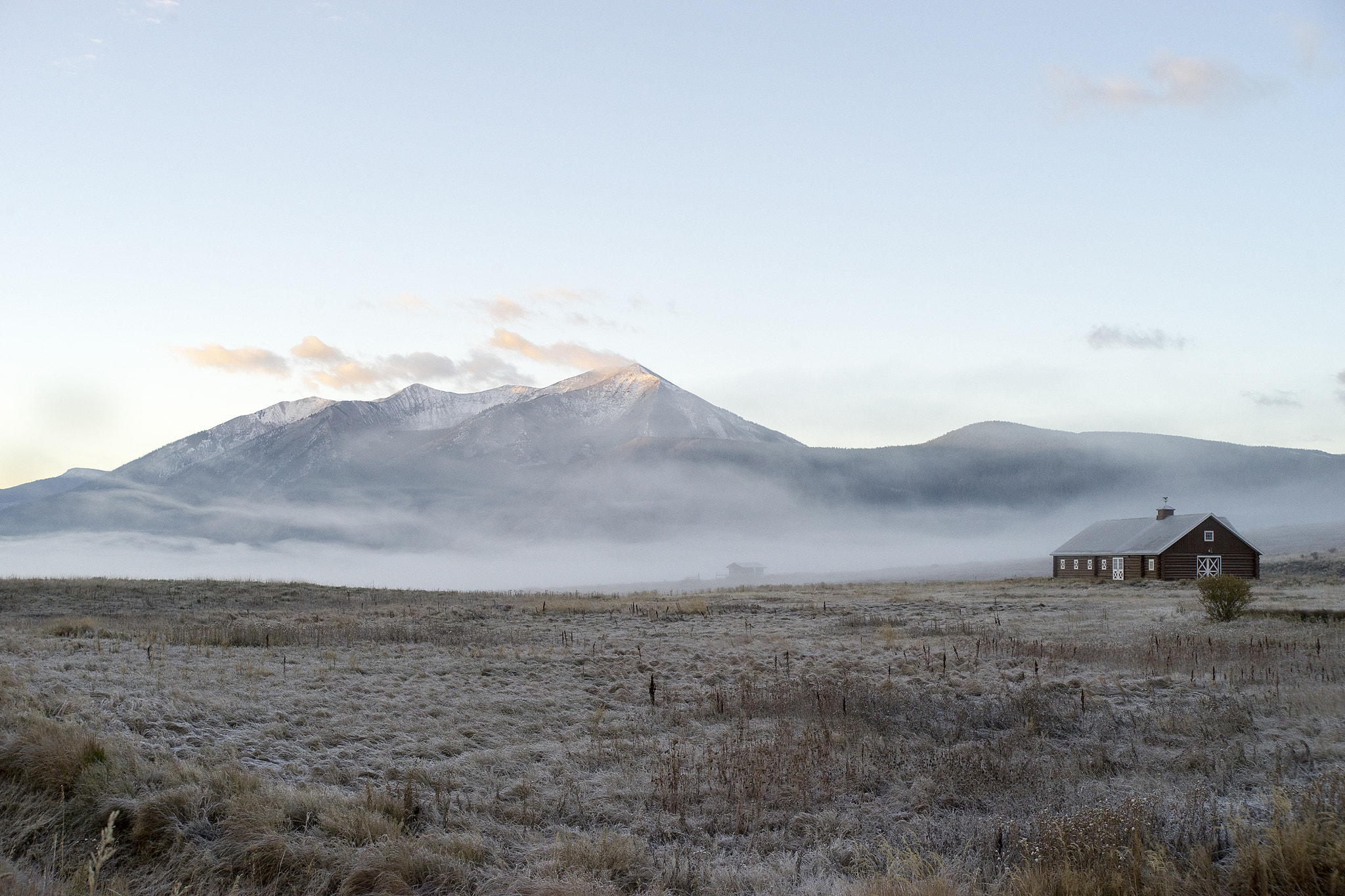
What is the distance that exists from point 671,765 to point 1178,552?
69.4m

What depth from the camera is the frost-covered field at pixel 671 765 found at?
21.5ft

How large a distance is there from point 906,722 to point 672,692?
15.4 feet

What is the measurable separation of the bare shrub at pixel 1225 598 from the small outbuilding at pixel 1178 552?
136 ft

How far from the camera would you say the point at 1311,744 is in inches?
401

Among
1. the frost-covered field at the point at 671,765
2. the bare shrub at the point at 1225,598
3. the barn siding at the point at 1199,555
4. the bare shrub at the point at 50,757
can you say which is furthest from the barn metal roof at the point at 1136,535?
the bare shrub at the point at 50,757

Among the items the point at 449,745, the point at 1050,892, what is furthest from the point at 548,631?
the point at 1050,892

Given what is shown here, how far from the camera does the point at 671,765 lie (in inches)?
381

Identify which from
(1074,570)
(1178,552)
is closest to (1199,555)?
(1178,552)

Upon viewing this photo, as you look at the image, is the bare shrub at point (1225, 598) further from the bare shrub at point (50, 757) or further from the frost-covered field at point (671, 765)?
the bare shrub at point (50, 757)

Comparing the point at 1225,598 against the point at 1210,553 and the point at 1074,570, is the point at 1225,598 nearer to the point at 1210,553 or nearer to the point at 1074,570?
the point at 1210,553

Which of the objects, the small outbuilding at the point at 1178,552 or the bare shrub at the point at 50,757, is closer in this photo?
the bare shrub at the point at 50,757

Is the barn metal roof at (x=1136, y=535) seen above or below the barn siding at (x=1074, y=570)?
above

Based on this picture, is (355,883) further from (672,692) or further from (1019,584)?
(1019,584)

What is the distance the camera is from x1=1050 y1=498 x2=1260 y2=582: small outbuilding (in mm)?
64438
